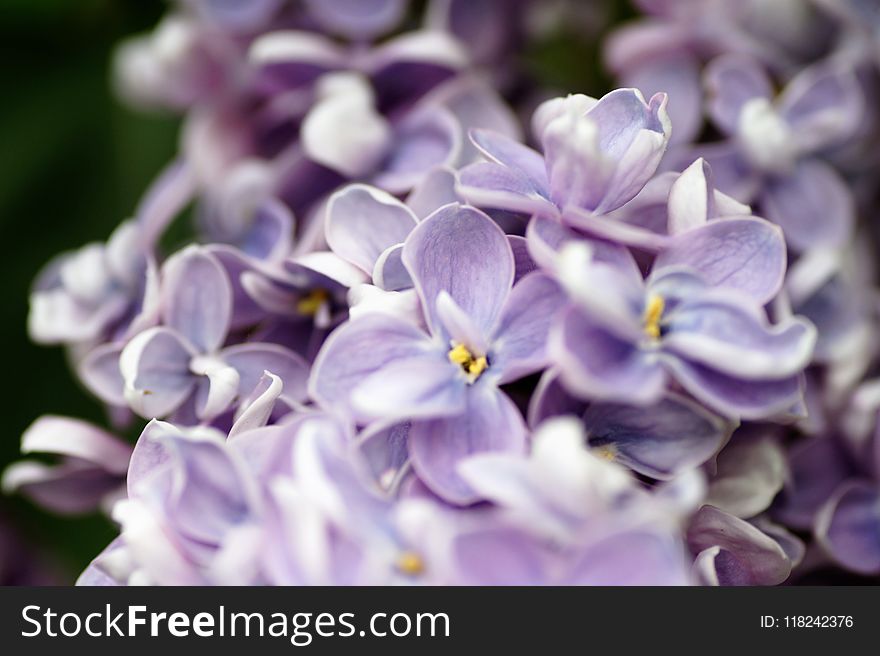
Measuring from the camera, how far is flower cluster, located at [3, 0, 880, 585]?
0.33m

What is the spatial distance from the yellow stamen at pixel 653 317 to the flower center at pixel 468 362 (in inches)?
2.2

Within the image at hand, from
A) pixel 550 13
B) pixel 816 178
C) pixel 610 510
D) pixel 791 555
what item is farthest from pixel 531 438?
pixel 550 13

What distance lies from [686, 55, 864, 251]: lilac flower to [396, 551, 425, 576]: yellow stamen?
276 millimetres

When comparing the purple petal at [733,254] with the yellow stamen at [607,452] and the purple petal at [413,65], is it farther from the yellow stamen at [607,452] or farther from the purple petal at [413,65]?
the purple petal at [413,65]

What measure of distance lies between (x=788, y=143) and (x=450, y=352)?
0.78 feet

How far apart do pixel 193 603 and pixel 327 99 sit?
0.27 meters

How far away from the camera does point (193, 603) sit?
360 mm

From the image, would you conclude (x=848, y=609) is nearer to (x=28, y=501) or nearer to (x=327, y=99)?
(x=327, y=99)

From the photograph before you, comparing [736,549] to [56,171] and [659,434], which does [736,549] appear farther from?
[56,171]

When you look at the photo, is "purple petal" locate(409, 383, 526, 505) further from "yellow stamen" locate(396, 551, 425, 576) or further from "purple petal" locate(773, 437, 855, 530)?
"purple petal" locate(773, 437, 855, 530)

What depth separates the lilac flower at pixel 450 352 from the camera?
36cm

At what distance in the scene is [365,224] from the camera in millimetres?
434

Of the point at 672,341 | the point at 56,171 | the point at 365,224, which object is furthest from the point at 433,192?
the point at 56,171

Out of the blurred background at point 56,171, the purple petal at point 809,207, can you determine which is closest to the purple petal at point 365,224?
the purple petal at point 809,207
